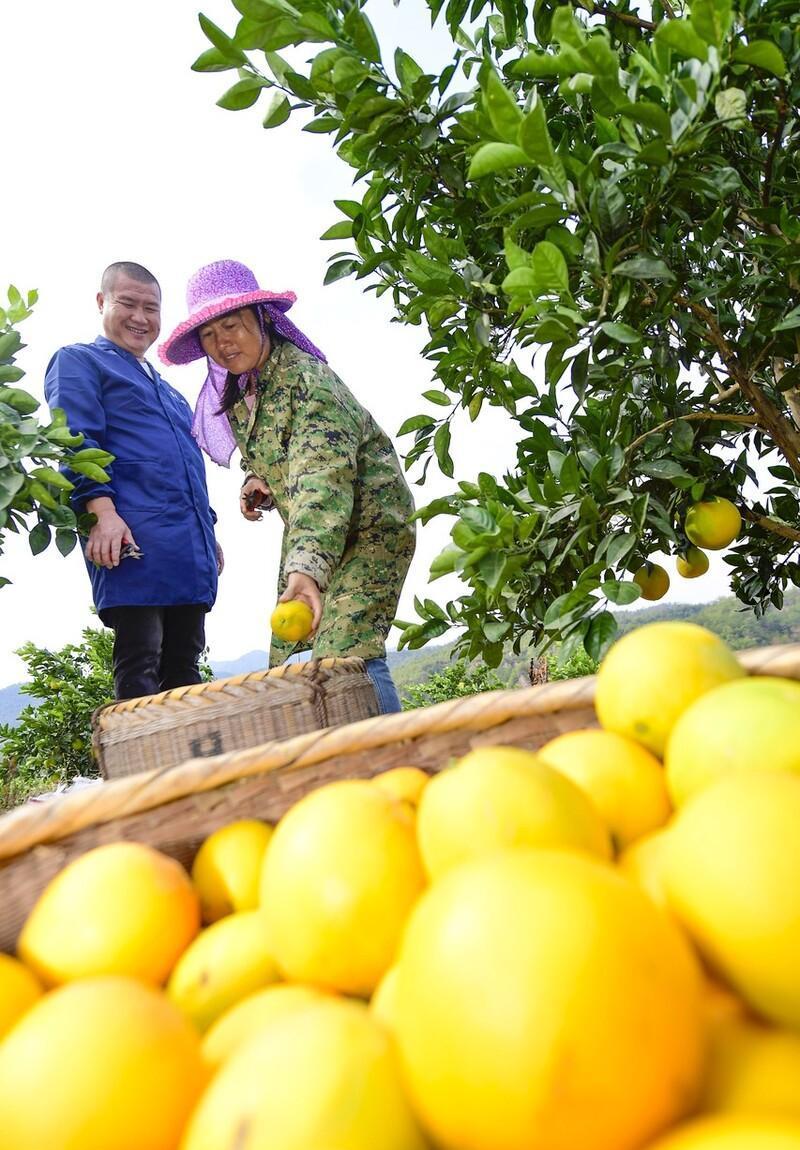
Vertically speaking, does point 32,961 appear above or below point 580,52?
A: below

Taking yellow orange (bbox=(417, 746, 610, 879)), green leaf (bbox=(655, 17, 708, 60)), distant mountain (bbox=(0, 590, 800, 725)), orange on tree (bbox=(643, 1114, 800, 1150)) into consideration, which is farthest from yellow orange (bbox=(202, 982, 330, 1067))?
distant mountain (bbox=(0, 590, 800, 725))

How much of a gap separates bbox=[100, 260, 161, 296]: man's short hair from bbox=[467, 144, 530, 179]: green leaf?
2.38m

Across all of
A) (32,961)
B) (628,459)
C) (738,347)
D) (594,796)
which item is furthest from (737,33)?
(32,961)

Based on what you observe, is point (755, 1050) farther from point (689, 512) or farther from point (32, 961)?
point (689, 512)

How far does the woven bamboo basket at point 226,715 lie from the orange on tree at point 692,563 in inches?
39.8

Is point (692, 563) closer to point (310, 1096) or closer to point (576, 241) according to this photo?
point (576, 241)

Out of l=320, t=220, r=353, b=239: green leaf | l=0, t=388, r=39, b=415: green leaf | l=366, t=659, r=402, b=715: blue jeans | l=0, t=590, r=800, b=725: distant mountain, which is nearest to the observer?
l=320, t=220, r=353, b=239: green leaf

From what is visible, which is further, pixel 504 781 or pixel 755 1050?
pixel 504 781

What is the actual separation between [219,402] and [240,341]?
0.35 meters

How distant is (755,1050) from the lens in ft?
1.53

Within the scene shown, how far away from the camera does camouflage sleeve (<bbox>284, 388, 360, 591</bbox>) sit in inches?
90.3

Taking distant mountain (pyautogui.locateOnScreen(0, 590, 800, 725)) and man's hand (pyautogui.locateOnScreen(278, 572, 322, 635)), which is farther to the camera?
distant mountain (pyautogui.locateOnScreen(0, 590, 800, 725))

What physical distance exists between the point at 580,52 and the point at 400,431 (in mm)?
985

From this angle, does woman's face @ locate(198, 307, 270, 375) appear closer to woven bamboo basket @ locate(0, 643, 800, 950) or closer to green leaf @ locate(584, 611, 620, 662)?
green leaf @ locate(584, 611, 620, 662)
